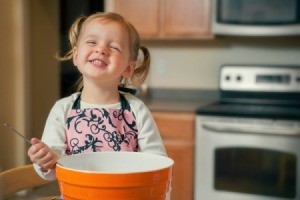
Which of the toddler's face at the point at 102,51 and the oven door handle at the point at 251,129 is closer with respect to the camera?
the toddler's face at the point at 102,51

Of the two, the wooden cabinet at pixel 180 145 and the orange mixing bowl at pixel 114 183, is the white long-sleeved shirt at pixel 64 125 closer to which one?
the orange mixing bowl at pixel 114 183

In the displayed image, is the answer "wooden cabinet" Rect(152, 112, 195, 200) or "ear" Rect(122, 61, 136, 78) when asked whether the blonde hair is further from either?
"wooden cabinet" Rect(152, 112, 195, 200)

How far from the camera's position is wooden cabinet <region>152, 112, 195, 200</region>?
270 centimetres

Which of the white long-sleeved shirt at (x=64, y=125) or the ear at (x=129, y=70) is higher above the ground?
the ear at (x=129, y=70)

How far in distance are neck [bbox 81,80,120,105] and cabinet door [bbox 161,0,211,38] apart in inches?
80.1

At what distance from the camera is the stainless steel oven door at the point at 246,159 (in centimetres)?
250

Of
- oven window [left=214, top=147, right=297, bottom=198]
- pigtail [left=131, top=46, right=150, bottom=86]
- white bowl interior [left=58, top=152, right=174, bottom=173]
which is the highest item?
pigtail [left=131, top=46, right=150, bottom=86]

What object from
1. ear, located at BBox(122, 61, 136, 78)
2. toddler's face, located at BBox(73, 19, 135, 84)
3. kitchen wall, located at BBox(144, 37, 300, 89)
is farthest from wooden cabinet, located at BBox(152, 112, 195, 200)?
toddler's face, located at BBox(73, 19, 135, 84)

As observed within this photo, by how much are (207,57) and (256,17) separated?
0.58 metres

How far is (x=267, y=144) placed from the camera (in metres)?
2.53

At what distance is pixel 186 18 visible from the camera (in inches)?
118

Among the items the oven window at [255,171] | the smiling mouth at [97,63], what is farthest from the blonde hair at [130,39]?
the oven window at [255,171]

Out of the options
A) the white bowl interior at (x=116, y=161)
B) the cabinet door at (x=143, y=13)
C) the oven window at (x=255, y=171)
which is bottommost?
the oven window at (x=255, y=171)

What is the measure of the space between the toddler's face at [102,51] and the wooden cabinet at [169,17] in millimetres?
2042
